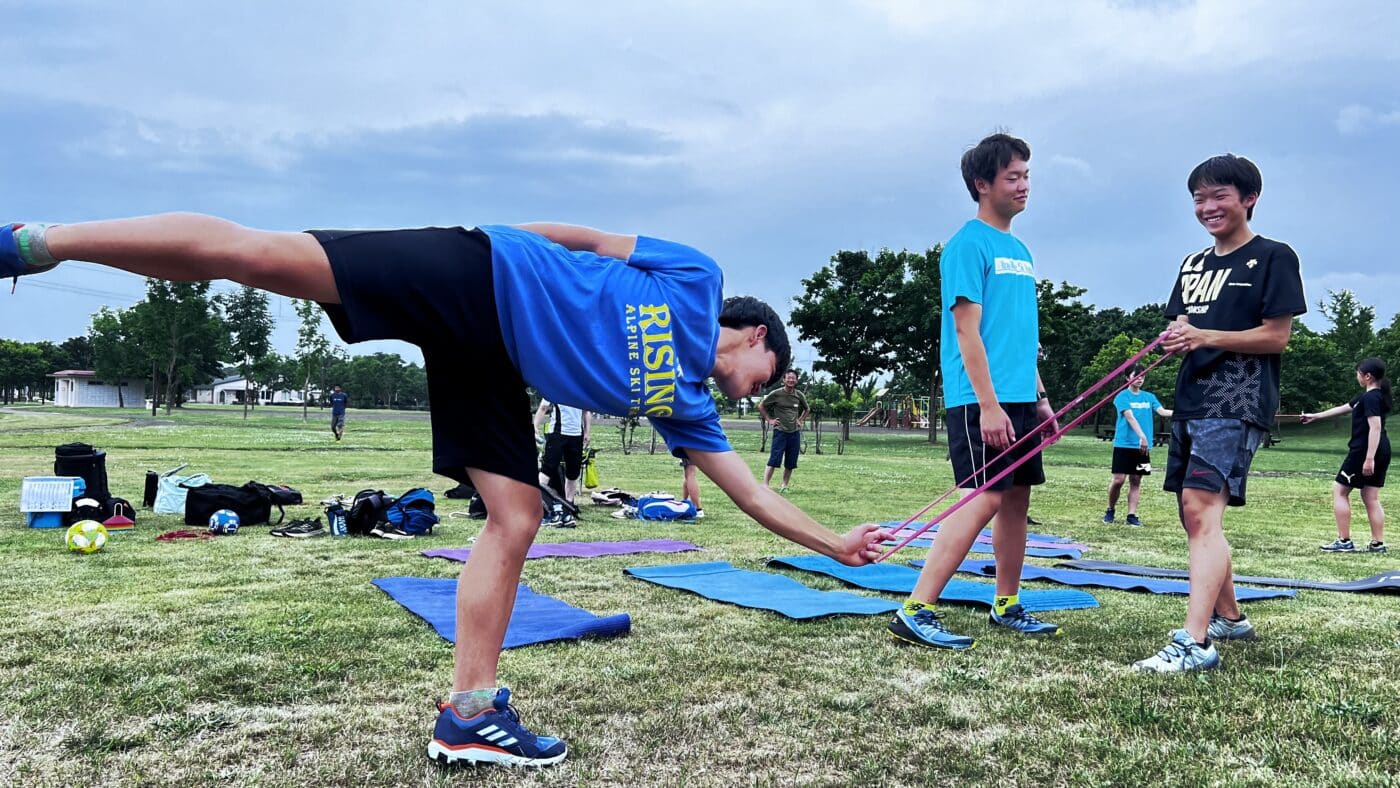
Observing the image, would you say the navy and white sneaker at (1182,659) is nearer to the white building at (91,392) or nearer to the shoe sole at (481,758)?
the shoe sole at (481,758)

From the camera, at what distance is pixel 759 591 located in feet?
17.4

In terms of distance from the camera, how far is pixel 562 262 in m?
2.65

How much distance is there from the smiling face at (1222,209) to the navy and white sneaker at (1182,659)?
5.91 ft

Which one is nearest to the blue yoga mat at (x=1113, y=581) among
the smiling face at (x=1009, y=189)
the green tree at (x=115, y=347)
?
the smiling face at (x=1009, y=189)

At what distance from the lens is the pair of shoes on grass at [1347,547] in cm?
790

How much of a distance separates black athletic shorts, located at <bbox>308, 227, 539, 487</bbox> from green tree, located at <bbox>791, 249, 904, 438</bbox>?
1314 inches

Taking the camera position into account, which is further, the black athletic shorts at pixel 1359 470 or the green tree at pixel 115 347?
the green tree at pixel 115 347

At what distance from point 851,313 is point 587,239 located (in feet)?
110

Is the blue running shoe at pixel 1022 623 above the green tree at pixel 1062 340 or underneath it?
underneath

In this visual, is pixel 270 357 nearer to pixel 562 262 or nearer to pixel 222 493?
pixel 222 493

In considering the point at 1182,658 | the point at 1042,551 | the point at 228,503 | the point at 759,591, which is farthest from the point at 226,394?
the point at 1182,658

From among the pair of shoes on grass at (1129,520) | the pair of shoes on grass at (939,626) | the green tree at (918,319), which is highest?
the green tree at (918,319)

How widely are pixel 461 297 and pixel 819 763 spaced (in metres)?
1.70

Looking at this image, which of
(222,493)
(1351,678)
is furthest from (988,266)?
(222,493)
